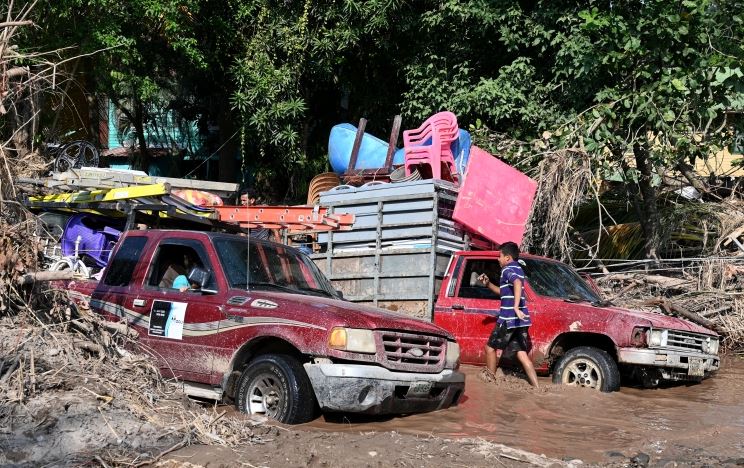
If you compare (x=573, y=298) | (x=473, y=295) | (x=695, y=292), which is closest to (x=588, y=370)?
(x=573, y=298)

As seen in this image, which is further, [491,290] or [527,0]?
[527,0]

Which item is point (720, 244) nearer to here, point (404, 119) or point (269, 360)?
point (404, 119)

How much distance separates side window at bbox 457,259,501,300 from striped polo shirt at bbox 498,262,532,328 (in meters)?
0.99

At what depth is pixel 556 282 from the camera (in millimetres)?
10383

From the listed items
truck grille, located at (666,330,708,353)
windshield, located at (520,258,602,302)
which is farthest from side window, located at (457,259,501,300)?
truck grille, located at (666,330,708,353)

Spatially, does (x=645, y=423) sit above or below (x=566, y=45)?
below

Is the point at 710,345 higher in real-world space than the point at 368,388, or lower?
higher

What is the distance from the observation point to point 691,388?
10.3 meters

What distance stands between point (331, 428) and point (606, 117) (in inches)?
304

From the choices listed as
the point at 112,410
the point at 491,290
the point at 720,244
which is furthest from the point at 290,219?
the point at 720,244

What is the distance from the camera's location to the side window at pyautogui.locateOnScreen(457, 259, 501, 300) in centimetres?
1048

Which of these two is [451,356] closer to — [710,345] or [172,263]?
[172,263]

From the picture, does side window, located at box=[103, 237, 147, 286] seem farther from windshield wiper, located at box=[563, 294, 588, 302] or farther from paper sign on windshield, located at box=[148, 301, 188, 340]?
windshield wiper, located at box=[563, 294, 588, 302]

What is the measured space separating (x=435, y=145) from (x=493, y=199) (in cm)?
126
